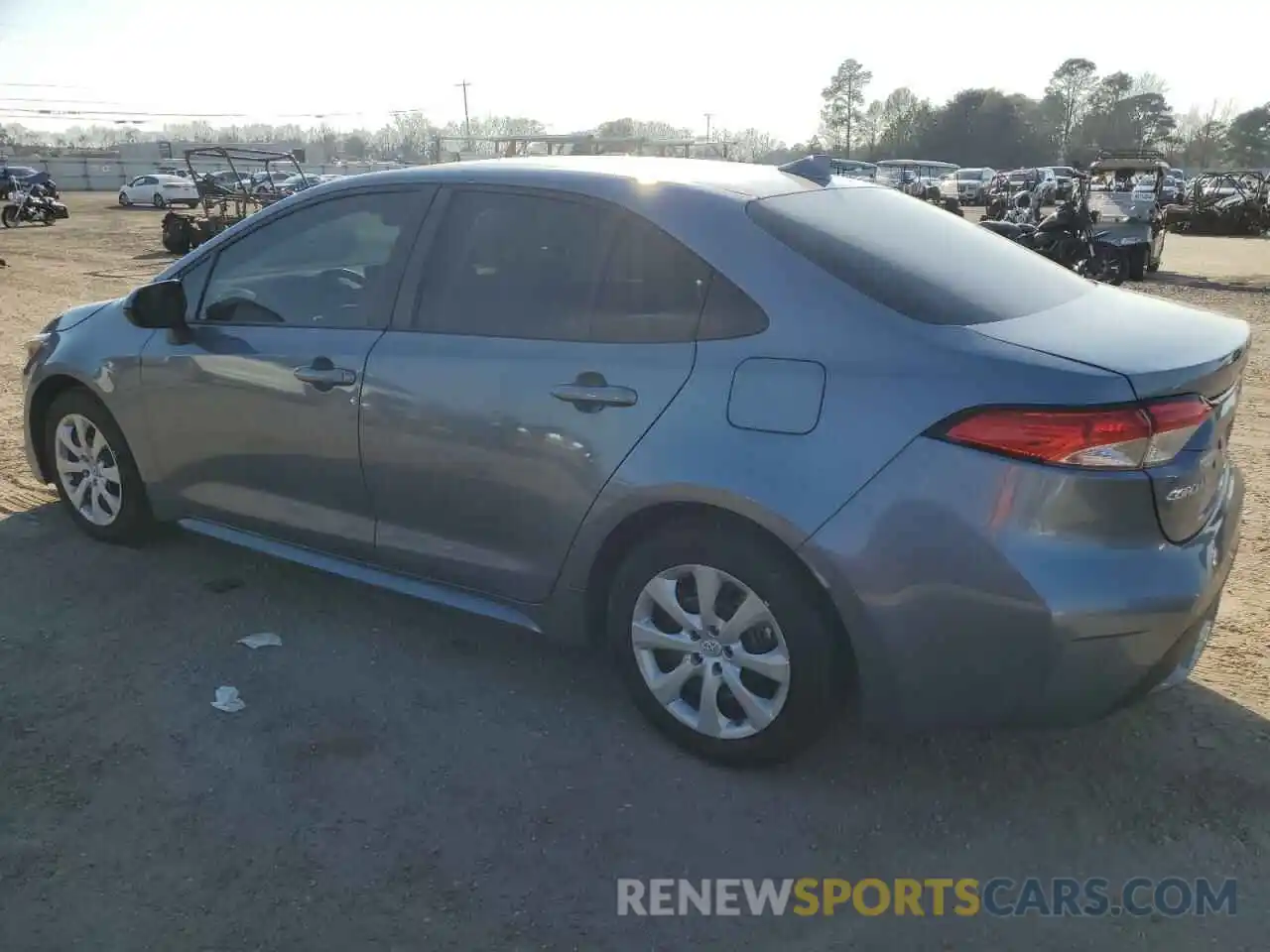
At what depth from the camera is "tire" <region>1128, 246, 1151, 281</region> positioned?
16031mm

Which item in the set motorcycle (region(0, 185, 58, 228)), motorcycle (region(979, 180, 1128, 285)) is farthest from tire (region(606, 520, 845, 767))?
motorcycle (region(0, 185, 58, 228))

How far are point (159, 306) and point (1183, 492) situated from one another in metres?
3.56

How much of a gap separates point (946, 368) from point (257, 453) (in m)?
2.55

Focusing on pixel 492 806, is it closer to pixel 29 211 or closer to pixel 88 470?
pixel 88 470

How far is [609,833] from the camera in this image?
2.75m

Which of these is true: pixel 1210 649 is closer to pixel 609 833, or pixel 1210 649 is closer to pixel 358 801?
pixel 609 833

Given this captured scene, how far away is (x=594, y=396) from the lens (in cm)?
297

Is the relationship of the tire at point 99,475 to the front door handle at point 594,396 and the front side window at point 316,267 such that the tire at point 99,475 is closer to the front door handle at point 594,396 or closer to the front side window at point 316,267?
the front side window at point 316,267

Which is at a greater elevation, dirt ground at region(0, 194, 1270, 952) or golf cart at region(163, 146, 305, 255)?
golf cart at region(163, 146, 305, 255)

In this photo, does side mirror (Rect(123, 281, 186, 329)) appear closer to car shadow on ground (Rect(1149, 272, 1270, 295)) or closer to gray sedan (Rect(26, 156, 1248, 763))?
gray sedan (Rect(26, 156, 1248, 763))

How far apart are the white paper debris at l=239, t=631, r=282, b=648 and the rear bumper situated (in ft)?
7.13

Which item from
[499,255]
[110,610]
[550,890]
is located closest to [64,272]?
[110,610]

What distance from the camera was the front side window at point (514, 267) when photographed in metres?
3.16

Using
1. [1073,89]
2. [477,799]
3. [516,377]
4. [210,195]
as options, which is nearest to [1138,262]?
[516,377]
